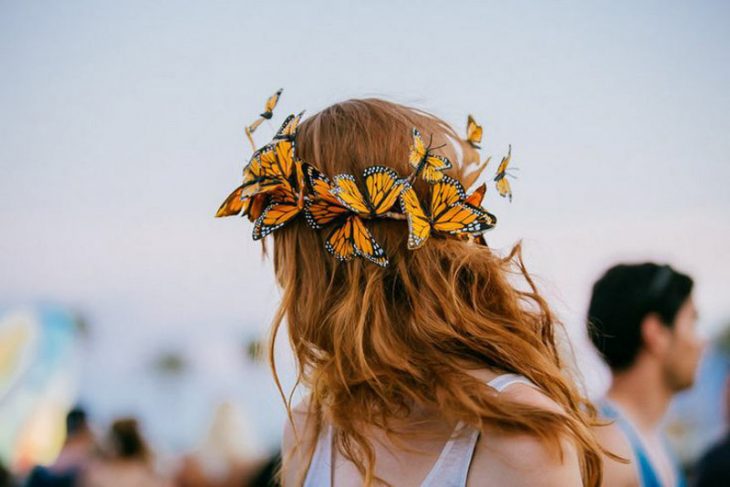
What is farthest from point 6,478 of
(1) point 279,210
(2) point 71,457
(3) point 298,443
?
(1) point 279,210

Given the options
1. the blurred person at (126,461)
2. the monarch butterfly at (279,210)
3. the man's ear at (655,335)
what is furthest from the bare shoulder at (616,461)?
the blurred person at (126,461)

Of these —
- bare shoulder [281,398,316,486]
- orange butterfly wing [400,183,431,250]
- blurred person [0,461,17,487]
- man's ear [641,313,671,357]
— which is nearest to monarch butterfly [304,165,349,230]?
orange butterfly wing [400,183,431,250]

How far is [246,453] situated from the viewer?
3.62 meters

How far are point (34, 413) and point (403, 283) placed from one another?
353 cm

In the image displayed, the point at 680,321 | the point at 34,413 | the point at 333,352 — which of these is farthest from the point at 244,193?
the point at 34,413

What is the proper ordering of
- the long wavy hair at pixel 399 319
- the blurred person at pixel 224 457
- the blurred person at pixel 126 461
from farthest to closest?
the blurred person at pixel 126 461 < the blurred person at pixel 224 457 < the long wavy hair at pixel 399 319

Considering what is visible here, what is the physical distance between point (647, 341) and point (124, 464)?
328 cm

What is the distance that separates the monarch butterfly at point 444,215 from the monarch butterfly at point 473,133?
0.67ft

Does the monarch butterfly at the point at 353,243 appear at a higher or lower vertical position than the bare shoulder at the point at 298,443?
higher

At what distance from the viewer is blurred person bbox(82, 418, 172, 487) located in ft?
13.5

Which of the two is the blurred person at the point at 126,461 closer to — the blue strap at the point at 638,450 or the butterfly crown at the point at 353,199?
the blue strap at the point at 638,450

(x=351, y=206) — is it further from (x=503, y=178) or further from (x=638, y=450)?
(x=638, y=450)

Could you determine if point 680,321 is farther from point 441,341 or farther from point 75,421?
point 75,421

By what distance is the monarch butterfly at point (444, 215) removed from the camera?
1210 millimetres
